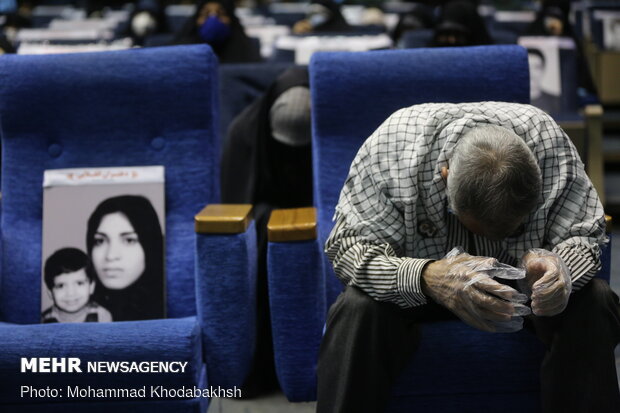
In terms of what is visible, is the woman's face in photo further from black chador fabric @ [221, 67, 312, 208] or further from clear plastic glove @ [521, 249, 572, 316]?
clear plastic glove @ [521, 249, 572, 316]

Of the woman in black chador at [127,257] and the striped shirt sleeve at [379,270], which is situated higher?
the striped shirt sleeve at [379,270]

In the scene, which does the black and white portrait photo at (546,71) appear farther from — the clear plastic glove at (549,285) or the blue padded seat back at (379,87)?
the clear plastic glove at (549,285)

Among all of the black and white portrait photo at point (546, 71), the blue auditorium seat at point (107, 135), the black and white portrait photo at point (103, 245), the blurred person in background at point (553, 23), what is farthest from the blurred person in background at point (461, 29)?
the black and white portrait photo at point (103, 245)

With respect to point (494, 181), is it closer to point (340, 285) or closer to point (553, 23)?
point (340, 285)

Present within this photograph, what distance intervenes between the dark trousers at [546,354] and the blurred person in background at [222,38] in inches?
98.3

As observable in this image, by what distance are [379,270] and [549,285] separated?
266 mm

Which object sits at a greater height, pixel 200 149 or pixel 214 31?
pixel 214 31

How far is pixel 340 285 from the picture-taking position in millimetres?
1691

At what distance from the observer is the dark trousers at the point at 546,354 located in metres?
1.28

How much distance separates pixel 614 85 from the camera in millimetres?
4188

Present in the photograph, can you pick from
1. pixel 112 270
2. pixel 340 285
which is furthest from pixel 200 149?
pixel 340 285

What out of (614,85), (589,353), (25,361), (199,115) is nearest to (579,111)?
(614,85)

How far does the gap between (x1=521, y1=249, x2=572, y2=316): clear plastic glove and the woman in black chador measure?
0.84 m

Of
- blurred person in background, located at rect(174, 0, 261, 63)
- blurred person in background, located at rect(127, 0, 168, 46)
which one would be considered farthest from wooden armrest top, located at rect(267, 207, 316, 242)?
blurred person in background, located at rect(127, 0, 168, 46)
